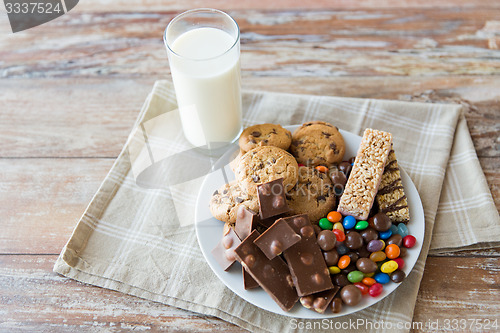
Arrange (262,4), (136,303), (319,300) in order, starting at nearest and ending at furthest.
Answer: (319,300) < (136,303) < (262,4)

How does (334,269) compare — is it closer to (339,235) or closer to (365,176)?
(339,235)

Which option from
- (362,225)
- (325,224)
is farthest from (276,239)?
(362,225)

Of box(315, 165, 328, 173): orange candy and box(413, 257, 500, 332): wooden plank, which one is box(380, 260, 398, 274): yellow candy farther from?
box(315, 165, 328, 173): orange candy

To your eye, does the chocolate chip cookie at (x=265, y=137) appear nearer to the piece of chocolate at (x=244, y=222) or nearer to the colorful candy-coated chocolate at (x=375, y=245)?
the piece of chocolate at (x=244, y=222)

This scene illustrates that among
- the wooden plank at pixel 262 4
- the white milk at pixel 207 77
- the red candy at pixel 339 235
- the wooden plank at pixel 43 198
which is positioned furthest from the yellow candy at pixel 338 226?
the wooden plank at pixel 262 4

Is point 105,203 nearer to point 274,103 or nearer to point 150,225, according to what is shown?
point 150,225
